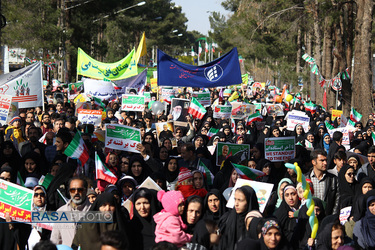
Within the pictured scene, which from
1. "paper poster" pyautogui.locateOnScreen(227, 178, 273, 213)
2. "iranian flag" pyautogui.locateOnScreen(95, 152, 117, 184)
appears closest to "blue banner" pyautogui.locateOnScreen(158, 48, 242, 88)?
"iranian flag" pyautogui.locateOnScreen(95, 152, 117, 184)

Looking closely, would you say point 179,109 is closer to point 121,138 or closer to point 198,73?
point 198,73

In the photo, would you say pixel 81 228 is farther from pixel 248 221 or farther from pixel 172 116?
pixel 172 116

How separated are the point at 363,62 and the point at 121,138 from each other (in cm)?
1112

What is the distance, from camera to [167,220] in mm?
5180

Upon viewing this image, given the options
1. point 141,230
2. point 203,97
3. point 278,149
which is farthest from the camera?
point 203,97

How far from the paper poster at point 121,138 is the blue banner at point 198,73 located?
3472mm

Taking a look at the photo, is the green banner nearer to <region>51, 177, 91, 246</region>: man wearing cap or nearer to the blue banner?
the blue banner

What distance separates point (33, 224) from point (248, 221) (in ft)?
6.33

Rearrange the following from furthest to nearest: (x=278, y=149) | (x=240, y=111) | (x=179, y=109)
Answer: (x=179, y=109), (x=240, y=111), (x=278, y=149)

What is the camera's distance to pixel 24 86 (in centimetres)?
1200

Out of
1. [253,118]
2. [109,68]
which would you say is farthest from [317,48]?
[253,118]

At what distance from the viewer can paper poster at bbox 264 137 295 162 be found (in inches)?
364

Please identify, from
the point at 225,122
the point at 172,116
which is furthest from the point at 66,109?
the point at 225,122

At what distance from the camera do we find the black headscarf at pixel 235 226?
18.0ft
